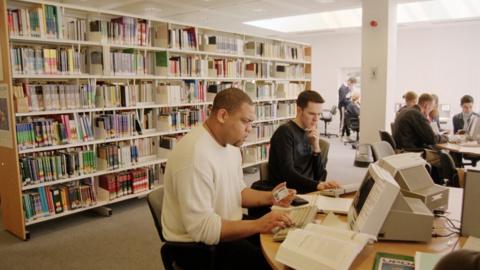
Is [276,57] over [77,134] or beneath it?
over

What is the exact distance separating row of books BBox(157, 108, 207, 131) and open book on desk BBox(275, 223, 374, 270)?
11.6ft

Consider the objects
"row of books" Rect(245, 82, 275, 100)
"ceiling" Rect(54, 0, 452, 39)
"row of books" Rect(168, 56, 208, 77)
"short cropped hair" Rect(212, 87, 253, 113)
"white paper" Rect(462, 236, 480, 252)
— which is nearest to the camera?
"white paper" Rect(462, 236, 480, 252)

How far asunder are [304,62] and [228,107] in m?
5.82

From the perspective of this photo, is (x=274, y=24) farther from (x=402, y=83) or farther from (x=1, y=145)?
(x=1, y=145)

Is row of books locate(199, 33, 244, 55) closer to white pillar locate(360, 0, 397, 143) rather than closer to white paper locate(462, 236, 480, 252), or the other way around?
white pillar locate(360, 0, 397, 143)

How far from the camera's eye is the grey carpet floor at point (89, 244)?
332 centimetres

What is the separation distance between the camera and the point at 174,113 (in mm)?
5094

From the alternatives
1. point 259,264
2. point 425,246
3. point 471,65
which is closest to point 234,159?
point 259,264

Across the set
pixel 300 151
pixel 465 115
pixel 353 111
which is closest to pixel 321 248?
pixel 300 151

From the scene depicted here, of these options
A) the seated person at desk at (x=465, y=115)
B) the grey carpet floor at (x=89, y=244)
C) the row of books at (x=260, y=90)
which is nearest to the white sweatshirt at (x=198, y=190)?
the grey carpet floor at (x=89, y=244)

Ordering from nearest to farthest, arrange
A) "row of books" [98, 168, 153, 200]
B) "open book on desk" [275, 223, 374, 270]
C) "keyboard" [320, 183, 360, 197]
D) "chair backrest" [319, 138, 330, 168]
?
"open book on desk" [275, 223, 374, 270] < "keyboard" [320, 183, 360, 197] < "chair backrest" [319, 138, 330, 168] < "row of books" [98, 168, 153, 200]

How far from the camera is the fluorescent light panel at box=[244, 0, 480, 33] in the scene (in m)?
8.73

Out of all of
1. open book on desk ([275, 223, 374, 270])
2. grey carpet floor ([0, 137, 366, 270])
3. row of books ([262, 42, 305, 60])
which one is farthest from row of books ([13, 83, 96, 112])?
row of books ([262, 42, 305, 60])

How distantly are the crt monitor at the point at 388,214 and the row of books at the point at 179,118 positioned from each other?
3530mm
